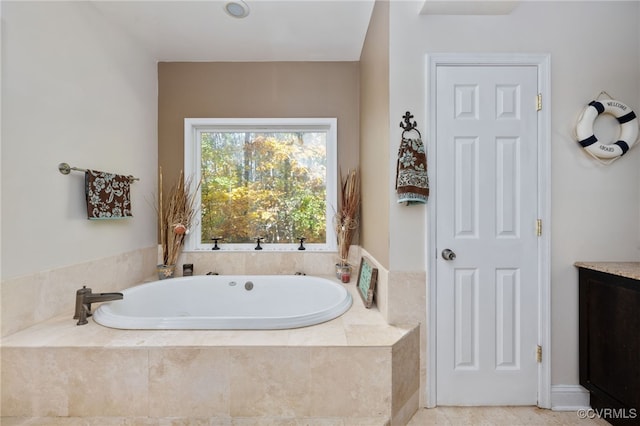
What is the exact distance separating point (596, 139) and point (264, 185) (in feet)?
7.89

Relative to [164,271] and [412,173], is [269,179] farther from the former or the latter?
[412,173]

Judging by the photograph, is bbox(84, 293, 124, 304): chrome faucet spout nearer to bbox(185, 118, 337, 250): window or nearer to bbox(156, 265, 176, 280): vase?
bbox(156, 265, 176, 280): vase

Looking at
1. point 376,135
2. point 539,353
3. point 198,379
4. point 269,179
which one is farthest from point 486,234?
point 269,179

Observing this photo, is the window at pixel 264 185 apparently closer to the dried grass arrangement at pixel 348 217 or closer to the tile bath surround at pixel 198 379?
the dried grass arrangement at pixel 348 217

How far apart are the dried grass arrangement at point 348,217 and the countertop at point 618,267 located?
1.50m

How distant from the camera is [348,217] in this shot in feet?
8.11

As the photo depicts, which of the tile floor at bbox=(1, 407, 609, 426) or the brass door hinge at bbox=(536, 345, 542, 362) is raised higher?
the brass door hinge at bbox=(536, 345, 542, 362)

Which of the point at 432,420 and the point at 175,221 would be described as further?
the point at 175,221

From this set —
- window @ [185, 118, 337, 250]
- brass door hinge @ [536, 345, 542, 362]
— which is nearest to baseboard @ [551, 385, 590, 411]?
brass door hinge @ [536, 345, 542, 362]

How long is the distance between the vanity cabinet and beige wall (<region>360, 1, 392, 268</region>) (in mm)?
1168

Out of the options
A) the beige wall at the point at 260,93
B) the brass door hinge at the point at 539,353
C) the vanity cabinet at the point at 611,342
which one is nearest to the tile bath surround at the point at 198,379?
the brass door hinge at the point at 539,353

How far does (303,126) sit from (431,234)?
1.61m

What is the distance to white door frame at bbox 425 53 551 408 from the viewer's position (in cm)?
166

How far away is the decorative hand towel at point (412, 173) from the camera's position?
5.15 feet
